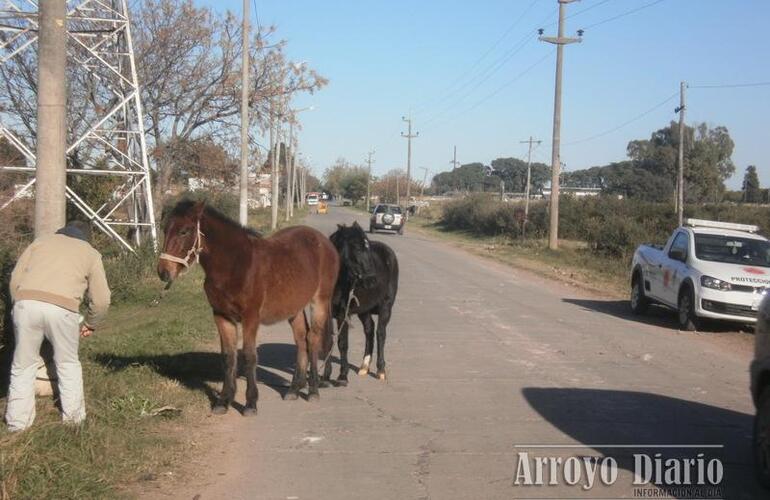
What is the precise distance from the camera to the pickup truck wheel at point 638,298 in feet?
56.1

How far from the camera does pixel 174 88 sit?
30.4 meters

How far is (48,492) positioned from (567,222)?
45704mm

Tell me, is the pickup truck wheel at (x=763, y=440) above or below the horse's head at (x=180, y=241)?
below

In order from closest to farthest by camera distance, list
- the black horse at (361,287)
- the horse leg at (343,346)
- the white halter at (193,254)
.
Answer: the white halter at (193,254) < the black horse at (361,287) < the horse leg at (343,346)

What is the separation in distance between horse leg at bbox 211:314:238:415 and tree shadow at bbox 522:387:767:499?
119 inches

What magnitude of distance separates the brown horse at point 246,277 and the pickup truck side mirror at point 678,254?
8.95 meters

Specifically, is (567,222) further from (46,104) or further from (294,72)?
(46,104)

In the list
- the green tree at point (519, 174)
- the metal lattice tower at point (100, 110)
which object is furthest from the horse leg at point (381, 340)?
the green tree at point (519, 174)

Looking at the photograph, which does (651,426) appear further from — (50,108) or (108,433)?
(50,108)

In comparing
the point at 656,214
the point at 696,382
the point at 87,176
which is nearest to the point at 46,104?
the point at 696,382

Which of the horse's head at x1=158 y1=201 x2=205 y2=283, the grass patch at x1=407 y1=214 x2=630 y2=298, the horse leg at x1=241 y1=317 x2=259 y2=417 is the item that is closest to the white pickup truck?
the grass patch at x1=407 y1=214 x2=630 y2=298

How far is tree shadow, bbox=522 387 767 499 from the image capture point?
6395 mm

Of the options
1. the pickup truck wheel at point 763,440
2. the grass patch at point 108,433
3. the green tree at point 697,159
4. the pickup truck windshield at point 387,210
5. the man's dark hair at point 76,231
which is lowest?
the grass patch at point 108,433

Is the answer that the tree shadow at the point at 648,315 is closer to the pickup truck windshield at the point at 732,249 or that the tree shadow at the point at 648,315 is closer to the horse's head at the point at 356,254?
the pickup truck windshield at the point at 732,249
